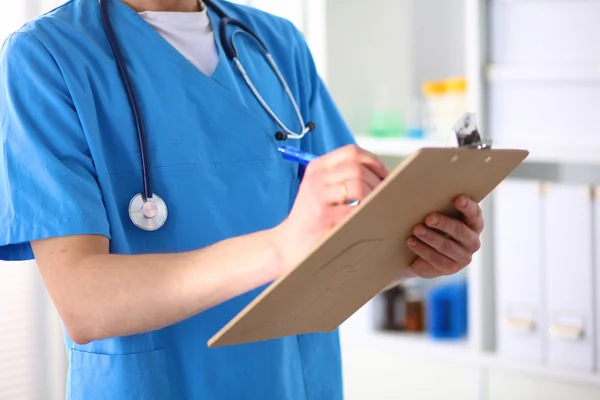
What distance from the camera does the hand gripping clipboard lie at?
2.45 feet

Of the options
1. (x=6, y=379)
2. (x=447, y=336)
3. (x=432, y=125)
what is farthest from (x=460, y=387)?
(x=6, y=379)

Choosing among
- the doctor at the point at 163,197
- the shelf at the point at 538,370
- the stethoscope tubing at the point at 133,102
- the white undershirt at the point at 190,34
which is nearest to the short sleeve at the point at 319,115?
the doctor at the point at 163,197

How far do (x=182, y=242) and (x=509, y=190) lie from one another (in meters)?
1.30

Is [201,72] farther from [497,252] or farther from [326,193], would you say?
[497,252]

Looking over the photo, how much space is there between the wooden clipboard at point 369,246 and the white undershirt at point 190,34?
405 mm

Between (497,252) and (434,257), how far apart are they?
1.28 m

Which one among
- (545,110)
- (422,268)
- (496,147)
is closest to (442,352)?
(496,147)

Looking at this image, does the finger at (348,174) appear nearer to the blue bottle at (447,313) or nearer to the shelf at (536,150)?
the shelf at (536,150)

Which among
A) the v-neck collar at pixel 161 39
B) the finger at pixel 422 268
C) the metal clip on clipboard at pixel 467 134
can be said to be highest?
the v-neck collar at pixel 161 39

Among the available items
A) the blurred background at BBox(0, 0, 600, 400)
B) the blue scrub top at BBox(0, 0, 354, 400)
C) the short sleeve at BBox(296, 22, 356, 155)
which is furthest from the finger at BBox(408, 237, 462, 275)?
the blurred background at BBox(0, 0, 600, 400)

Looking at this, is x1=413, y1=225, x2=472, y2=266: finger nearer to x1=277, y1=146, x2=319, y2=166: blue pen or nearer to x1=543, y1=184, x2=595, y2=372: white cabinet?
x1=277, y1=146, x2=319, y2=166: blue pen

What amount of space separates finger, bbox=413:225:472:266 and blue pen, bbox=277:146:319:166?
170 mm

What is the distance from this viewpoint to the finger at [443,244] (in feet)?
3.04

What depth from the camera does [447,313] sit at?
96.0 inches
